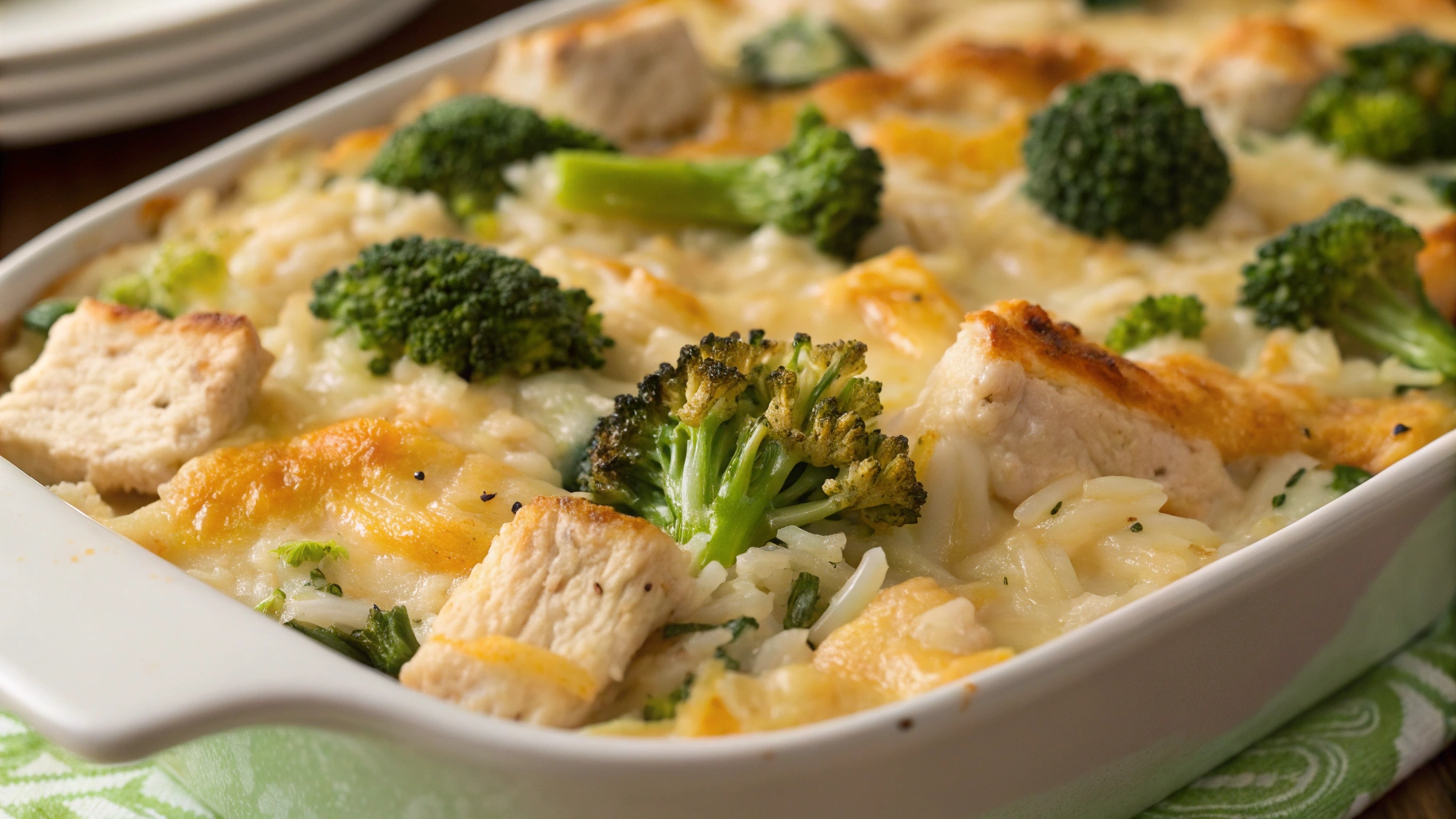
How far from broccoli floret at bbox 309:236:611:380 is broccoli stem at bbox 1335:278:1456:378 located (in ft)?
6.28

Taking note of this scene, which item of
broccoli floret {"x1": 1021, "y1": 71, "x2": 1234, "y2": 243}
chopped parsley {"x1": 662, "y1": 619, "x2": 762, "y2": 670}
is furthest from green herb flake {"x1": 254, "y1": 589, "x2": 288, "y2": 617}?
broccoli floret {"x1": 1021, "y1": 71, "x2": 1234, "y2": 243}

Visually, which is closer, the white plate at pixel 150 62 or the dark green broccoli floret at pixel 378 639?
the dark green broccoli floret at pixel 378 639

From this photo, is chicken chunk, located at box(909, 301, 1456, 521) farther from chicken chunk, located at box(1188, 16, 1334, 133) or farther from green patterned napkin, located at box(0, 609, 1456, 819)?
chicken chunk, located at box(1188, 16, 1334, 133)

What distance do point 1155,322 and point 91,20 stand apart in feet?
16.0

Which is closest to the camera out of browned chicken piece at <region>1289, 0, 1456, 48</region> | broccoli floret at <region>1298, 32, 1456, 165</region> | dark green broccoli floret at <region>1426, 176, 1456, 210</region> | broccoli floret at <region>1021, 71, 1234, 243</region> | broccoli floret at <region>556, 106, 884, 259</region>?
broccoli floret at <region>556, 106, 884, 259</region>

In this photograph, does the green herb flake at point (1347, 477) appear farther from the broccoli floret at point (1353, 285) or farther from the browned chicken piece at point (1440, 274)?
the browned chicken piece at point (1440, 274)

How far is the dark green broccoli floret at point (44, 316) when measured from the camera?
12.2ft

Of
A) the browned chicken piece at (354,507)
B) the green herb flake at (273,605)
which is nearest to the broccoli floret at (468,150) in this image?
the browned chicken piece at (354,507)

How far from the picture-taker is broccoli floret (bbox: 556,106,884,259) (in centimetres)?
390

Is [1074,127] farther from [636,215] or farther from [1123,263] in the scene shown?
[636,215]

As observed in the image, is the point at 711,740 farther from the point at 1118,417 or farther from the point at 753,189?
the point at 753,189

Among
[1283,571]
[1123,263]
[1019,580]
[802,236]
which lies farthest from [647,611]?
[1123,263]

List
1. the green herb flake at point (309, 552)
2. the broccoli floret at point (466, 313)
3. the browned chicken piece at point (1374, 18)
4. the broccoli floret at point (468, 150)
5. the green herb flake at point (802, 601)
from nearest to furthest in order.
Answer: the green herb flake at point (802, 601)
the green herb flake at point (309, 552)
the broccoli floret at point (466, 313)
the broccoli floret at point (468, 150)
the browned chicken piece at point (1374, 18)

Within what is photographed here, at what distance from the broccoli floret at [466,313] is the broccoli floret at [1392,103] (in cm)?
261
